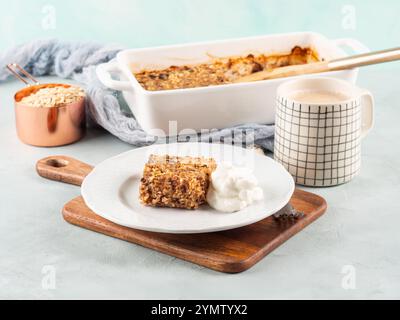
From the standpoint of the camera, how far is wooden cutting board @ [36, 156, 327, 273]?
59.4 inches

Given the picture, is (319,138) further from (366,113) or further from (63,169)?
(63,169)

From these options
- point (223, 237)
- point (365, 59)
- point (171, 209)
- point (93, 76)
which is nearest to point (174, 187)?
point (171, 209)

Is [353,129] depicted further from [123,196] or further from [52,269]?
[52,269]

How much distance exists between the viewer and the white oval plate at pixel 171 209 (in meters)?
1.53

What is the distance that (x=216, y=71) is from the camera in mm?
2279

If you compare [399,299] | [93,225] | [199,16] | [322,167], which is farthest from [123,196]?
[199,16]

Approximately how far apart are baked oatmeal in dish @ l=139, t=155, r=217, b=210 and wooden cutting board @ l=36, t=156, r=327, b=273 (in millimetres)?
77

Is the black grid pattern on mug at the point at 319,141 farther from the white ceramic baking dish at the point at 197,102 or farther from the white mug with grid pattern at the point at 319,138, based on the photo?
the white ceramic baking dish at the point at 197,102

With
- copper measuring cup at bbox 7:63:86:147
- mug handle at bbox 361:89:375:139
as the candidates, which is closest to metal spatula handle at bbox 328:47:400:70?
mug handle at bbox 361:89:375:139

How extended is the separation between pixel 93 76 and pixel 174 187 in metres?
0.85

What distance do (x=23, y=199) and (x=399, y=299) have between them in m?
0.93

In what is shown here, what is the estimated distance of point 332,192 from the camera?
1827mm

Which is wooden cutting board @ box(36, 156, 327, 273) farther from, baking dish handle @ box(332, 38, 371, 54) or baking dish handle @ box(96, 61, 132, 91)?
baking dish handle @ box(332, 38, 371, 54)

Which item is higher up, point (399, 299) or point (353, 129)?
point (353, 129)
